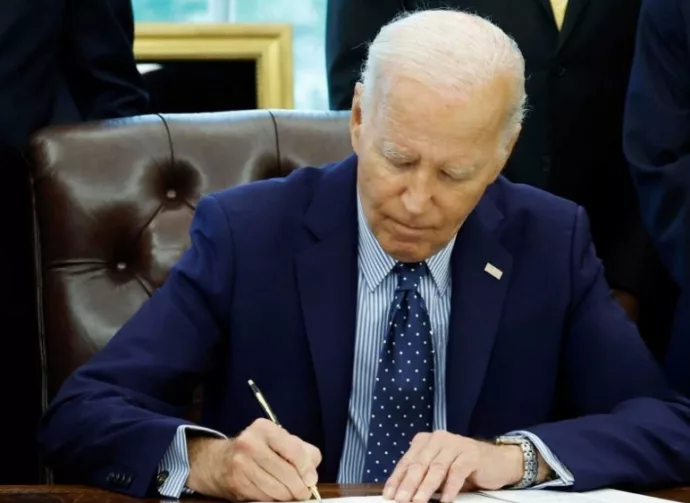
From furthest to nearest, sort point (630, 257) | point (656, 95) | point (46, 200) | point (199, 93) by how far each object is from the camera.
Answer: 1. point (199, 93)
2. point (630, 257)
3. point (656, 95)
4. point (46, 200)

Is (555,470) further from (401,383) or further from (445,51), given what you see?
(445,51)

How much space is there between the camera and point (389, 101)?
1890mm

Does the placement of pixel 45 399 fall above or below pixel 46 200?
below

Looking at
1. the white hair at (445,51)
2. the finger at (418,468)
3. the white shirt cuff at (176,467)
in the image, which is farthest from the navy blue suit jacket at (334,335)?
the white hair at (445,51)

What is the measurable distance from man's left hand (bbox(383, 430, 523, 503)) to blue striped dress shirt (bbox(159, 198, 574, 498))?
10.3 inches

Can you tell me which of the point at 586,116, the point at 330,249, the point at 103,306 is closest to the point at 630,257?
the point at 586,116

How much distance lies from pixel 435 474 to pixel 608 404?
1.72 ft

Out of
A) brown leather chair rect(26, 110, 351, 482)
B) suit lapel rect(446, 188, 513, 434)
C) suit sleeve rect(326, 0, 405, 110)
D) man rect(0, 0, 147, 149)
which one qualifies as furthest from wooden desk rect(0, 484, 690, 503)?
suit sleeve rect(326, 0, 405, 110)

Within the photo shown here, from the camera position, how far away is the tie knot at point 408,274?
2.07 m

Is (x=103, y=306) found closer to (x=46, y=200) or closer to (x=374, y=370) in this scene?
(x=46, y=200)

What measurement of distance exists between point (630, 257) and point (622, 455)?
99cm

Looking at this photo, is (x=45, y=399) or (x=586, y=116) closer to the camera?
(x=45, y=399)

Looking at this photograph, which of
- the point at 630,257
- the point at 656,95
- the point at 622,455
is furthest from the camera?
the point at 630,257

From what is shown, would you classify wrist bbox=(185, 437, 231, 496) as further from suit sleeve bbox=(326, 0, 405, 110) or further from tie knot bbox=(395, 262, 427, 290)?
suit sleeve bbox=(326, 0, 405, 110)
